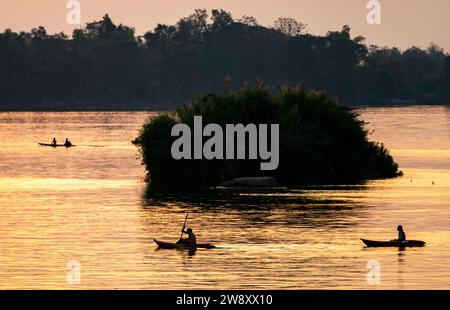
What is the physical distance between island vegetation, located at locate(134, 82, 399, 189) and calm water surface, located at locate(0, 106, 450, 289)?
9.94ft

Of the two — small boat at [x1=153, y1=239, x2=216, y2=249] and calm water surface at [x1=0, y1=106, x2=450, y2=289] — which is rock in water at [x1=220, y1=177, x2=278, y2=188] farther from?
small boat at [x1=153, y1=239, x2=216, y2=249]

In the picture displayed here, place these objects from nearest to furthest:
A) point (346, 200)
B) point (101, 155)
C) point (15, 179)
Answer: point (346, 200) < point (15, 179) < point (101, 155)

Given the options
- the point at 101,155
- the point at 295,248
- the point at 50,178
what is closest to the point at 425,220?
the point at 295,248

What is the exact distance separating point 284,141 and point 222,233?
3081cm

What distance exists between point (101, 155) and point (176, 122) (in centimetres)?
4879

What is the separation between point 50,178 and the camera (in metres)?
116

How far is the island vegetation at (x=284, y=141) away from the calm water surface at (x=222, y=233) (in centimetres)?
303

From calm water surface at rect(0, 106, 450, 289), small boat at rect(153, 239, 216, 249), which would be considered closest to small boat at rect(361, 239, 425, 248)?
calm water surface at rect(0, 106, 450, 289)

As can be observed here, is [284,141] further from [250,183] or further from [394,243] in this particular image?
[394,243]

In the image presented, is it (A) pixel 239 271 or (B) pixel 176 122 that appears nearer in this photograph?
(A) pixel 239 271

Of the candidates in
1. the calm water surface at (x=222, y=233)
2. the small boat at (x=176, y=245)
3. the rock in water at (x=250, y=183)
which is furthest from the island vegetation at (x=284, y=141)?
the small boat at (x=176, y=245)

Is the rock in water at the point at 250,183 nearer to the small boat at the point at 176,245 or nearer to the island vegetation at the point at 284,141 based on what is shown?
the island vegetation at the point at 284,141

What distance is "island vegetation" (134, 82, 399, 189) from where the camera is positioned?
102250mm
